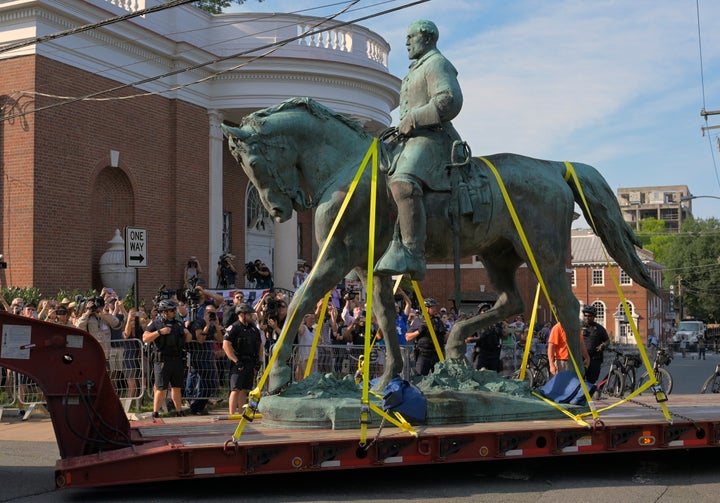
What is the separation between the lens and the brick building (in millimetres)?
19578

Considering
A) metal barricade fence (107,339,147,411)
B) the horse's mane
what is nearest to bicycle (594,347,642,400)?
metal barricade fence (107,339,147,411)

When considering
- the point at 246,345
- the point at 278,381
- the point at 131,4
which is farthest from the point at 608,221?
the point at 131,4

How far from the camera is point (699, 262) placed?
82000 mm

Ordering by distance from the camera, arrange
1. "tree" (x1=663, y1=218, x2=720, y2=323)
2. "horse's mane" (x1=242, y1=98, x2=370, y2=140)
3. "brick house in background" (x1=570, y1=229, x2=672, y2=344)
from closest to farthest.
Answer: "horse's mane" (x1=242, y1=98, x2=370, y2=140) → "brick house in background" (x1=570, y1=229, x2=672, y2=344) → "tree" (x1=663, y1=218, x2=720, y2=323)

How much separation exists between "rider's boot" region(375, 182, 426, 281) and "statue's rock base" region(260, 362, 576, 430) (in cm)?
113

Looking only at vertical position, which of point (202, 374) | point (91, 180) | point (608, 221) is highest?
point (91, 180)

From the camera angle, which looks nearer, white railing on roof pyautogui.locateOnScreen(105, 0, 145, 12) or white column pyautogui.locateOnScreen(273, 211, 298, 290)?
white railing on roof pyautogui.locateOnScreen(105, 0, 145, 12)

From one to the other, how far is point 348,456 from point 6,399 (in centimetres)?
850

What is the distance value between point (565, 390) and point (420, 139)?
2786 millimetres

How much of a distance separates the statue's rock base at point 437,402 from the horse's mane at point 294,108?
2323 mm

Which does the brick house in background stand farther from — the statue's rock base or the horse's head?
the horse's head

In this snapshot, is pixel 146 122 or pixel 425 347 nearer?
pixel 425 347

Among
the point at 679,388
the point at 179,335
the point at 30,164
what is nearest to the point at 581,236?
the point at 679,388

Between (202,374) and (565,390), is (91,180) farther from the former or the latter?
(565,390)
